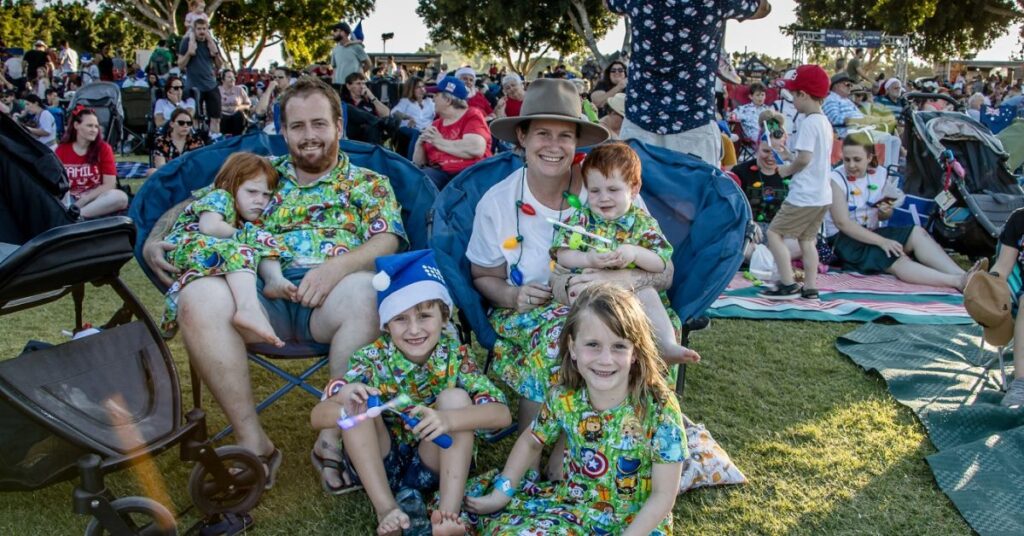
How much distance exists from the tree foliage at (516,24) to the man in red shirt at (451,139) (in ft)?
99.2

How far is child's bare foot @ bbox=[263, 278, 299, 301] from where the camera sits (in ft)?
9.70

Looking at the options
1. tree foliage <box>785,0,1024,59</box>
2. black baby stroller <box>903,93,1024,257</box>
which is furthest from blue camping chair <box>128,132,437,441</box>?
tree foliage <box>785,0,1024,59</box>

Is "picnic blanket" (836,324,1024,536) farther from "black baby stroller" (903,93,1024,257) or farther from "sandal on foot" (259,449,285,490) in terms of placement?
"sandal on foot" (259,449,285,490)

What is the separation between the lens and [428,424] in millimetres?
2412

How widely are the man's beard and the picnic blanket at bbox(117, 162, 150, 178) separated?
7748mm

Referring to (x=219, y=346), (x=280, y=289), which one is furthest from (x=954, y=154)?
(x=219, y=346)

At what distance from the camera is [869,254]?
6.57 m

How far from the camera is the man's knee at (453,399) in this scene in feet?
8.40

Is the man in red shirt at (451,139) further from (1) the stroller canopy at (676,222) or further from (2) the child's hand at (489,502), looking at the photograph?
(2) the child's hand at (489,502)

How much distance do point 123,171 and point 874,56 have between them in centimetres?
3703

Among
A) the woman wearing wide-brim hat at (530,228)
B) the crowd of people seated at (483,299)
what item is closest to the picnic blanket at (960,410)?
the crowd of people seated at (483,299)

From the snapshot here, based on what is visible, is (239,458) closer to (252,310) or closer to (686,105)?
(252,310)

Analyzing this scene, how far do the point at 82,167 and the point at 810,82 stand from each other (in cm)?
579

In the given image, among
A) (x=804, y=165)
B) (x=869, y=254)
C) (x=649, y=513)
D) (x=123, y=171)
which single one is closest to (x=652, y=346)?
(x=649, y=513)
